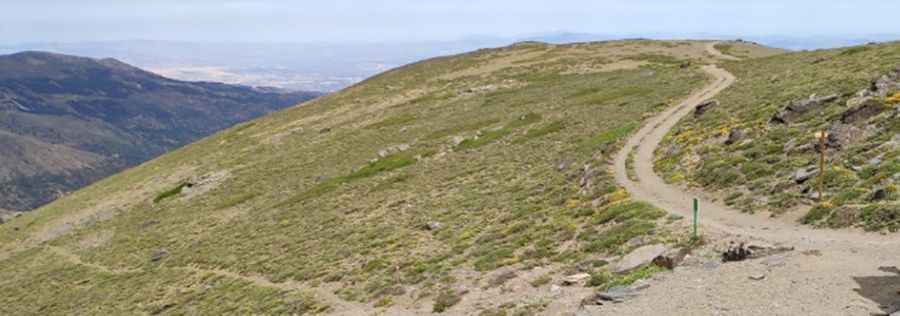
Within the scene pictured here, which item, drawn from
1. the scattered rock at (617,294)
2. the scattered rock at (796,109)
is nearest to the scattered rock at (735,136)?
the scattered rock at (796,109)

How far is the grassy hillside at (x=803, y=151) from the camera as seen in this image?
21.2 metres

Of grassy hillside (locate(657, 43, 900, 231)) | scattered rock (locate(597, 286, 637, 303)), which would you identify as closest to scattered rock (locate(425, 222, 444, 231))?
grassy hillside (locate(657, 43, 900, 231))

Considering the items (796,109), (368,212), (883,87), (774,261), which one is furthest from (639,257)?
(368,212)

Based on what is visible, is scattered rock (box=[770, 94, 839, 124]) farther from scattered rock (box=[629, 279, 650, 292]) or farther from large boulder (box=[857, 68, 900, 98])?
scattered rock (box=[629, 279, 650, 292])

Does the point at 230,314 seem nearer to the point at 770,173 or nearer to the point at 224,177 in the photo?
the point at 770,173

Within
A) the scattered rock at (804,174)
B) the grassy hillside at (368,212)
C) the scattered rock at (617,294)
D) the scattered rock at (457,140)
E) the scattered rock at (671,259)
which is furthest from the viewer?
the scattered rock at (457,140)

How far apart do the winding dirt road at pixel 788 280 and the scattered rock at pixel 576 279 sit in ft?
→ 8.70

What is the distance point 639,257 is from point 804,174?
8879 mm

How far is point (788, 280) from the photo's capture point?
16.5 meters

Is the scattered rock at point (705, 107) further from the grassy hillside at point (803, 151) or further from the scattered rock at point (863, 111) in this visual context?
the scattered rock at point (863, 111)

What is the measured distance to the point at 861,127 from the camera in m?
27.6

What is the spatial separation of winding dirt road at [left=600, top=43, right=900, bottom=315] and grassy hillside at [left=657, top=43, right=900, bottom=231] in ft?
5.00

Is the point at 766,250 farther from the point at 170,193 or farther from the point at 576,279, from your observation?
the point at 170,193

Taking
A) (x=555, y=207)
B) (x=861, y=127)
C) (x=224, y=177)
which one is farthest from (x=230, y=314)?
(x=224, y=177)
